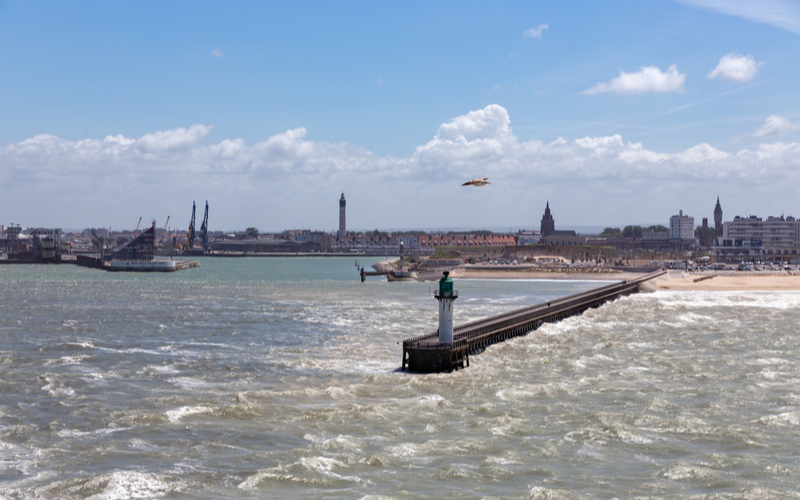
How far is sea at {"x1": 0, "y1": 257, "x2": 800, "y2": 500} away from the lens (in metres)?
27.5

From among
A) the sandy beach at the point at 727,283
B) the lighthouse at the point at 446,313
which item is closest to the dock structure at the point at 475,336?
the lighthouse at the point at 446,313

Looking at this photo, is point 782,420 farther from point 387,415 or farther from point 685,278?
point 685,278

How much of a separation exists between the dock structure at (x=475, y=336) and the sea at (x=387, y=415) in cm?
103

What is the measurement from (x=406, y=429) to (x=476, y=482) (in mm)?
6957

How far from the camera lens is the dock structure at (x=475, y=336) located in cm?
4766

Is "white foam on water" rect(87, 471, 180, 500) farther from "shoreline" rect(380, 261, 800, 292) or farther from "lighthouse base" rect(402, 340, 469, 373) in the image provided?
"shoreline" rect(380, 261, 800, 292)

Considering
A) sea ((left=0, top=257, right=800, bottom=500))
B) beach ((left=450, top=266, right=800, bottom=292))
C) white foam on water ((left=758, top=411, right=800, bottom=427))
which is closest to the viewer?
sea ((left=0, top=257, right=800, bottom=500))

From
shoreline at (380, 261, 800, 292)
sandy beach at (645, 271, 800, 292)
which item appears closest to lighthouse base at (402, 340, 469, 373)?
shoreline at (380, 261, 800, 292)

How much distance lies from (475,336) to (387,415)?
70.2 ft

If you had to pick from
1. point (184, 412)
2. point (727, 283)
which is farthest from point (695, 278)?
point (184, 412)

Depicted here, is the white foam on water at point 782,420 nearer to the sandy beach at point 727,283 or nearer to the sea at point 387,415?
the sea at point 387,415

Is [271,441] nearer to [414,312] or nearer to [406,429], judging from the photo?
[406,429]

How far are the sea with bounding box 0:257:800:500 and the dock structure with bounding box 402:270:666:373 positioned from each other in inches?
40.5

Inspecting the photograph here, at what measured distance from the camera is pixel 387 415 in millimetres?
36438
